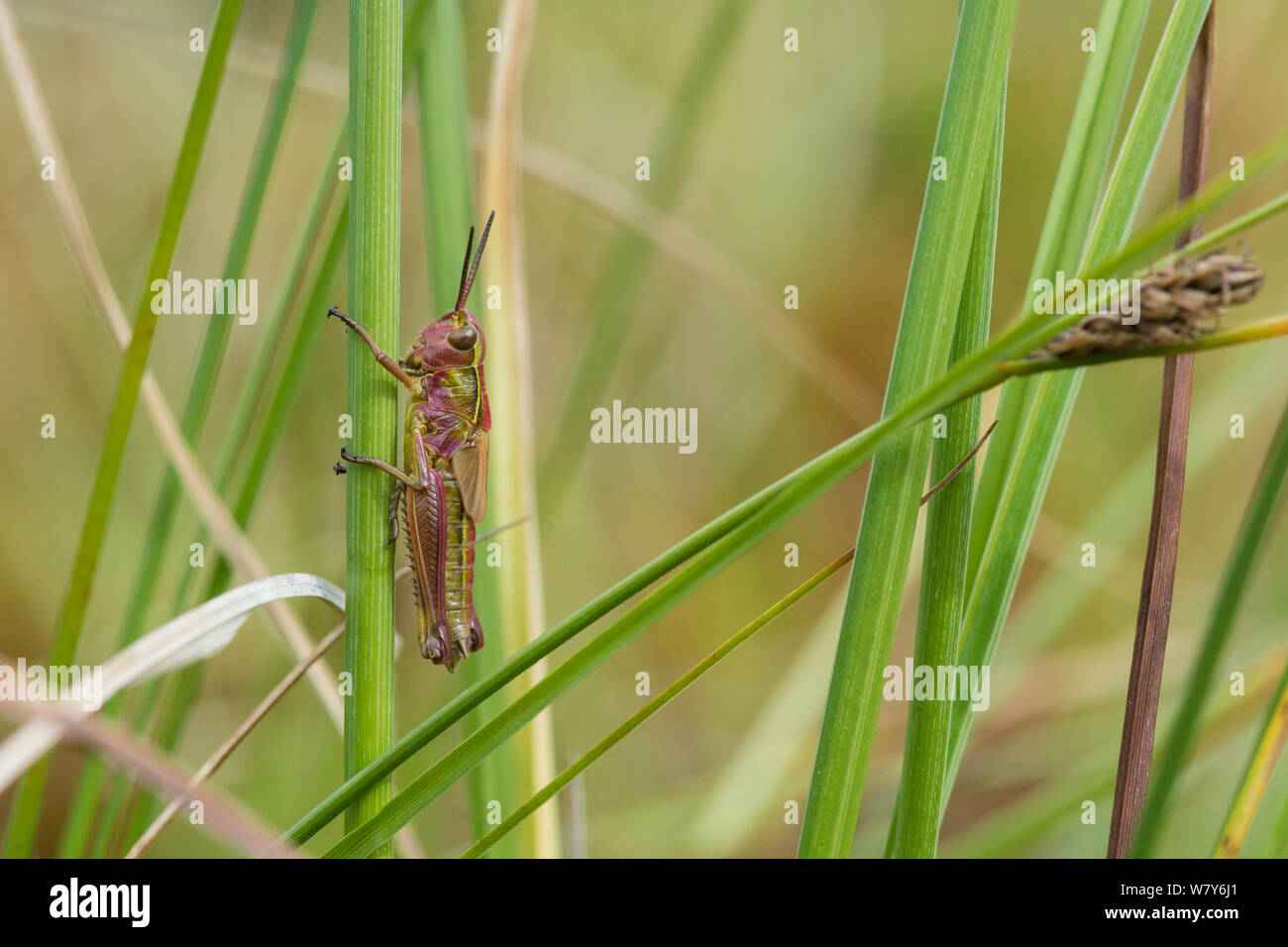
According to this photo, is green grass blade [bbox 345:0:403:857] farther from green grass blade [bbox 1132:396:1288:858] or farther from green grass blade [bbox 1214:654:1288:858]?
green grass blade [bbox 1214:654:1288:858]

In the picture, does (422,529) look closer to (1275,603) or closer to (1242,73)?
(1275,603)

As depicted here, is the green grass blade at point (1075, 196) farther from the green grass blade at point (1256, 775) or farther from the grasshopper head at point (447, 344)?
the grasshopper head at point (447, 344)

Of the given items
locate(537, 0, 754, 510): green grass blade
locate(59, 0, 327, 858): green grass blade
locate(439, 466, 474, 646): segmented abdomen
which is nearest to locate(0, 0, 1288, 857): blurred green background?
locate(537, 0, 754, 510): green grass blade

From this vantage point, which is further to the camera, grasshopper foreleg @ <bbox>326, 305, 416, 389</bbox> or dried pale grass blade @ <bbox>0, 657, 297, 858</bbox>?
grasshopper foreleg @ <bbox>326, 305, 416, 389</bbox>

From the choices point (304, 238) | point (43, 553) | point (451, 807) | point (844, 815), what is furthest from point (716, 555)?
point (43, 553)

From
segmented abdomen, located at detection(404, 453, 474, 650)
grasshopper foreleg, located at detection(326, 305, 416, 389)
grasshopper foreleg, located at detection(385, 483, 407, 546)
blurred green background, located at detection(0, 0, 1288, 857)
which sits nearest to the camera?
grasshopper foreleg, located at detection(326, 305, 416, 389)

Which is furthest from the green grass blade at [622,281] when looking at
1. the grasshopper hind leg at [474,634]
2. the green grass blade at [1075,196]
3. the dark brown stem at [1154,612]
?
the dark brown stem at [1154,612]
